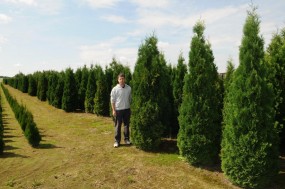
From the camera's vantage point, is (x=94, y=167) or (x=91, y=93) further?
(x=91, y=93)

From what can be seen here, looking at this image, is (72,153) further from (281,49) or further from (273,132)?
(281,49)

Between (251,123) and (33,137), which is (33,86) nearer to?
(33,137)

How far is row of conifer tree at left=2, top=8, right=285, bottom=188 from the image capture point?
22.4 ft

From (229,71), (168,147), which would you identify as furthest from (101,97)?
(229,71)

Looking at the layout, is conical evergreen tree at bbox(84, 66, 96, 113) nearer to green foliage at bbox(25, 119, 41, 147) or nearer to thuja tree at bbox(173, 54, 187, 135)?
green foliage at bbox(25, 119, 41, 147)

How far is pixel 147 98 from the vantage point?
10.1 metres

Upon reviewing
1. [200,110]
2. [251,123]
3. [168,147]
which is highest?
[200,110]

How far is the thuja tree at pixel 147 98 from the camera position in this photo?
993 centimetres

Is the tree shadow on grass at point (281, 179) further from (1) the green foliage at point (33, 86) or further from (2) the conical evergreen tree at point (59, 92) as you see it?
(1) the green foliage at point (33, 86)

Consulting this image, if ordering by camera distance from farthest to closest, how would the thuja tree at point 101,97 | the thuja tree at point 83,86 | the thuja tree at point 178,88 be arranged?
the thuja tree at point 83,86
the thuja tree at point 101,97
the thuja tree at point 178,88

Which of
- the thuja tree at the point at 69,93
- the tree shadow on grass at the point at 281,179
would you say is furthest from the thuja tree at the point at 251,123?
the thuja tree at the point at 69,93

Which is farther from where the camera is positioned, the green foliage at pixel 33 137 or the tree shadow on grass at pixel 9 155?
the green foliage at pixel 33 137

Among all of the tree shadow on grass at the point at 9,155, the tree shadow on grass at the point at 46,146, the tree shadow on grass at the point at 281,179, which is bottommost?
the tree shadow on grass at the point at 9,155

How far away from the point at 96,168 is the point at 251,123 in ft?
14.2
